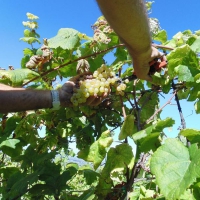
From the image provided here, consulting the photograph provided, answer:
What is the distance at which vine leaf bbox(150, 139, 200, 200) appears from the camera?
4.67 feet

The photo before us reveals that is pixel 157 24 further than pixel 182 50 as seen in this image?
Yes

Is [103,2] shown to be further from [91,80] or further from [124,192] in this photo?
[124,192]

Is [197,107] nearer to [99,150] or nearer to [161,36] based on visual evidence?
[161,36]

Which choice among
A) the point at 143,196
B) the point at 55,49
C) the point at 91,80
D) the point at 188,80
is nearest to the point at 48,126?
the point at 55,49

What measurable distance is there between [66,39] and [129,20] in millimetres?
963

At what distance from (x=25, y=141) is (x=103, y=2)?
1579 millimetres

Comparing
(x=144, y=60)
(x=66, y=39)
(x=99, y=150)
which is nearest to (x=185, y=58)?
(x=144, y=60)

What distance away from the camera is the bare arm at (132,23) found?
4.88ft

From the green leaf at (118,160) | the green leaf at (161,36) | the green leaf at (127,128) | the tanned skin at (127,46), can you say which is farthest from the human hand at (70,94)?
the green leaf at (161,36)

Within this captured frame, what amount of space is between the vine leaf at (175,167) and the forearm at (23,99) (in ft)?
2.71

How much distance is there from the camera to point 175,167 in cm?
152

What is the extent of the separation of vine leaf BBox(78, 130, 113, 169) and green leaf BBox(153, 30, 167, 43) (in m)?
0.84

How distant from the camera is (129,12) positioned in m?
1.51

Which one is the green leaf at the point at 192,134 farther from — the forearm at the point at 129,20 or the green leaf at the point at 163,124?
the forearm at the point at 129,20
